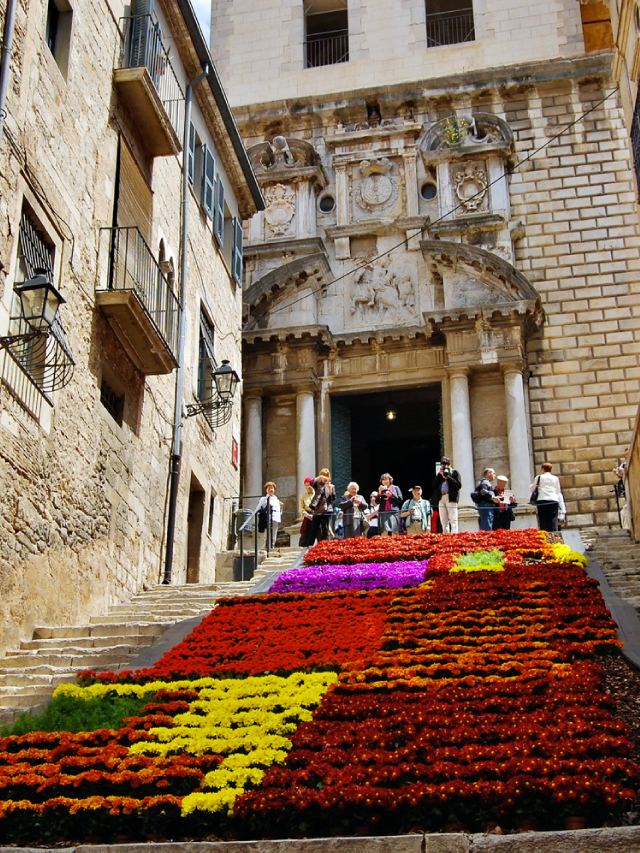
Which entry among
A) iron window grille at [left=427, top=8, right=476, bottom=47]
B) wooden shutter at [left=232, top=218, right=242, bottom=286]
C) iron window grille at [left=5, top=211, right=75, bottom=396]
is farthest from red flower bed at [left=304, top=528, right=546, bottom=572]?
iron window grille at [left=427, top=8, right=476, bottom=47]

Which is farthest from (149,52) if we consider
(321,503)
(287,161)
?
(287,161)

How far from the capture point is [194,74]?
73.4 feet

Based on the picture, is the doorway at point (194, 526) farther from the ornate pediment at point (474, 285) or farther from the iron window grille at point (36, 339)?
the ornate pediment at point (474, 285)

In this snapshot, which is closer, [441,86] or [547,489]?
[547,489]

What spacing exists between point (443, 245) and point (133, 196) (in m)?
9.97

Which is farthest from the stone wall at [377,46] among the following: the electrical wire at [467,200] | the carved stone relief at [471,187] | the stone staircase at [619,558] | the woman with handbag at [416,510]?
the stone staircase at [619,558]

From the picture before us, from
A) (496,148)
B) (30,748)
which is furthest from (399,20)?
(30,748)

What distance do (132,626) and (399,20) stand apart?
71.1ft

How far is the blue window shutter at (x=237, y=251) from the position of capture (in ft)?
83.3

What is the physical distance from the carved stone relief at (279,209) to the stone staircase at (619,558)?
38.4ft

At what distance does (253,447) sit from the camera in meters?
26.1

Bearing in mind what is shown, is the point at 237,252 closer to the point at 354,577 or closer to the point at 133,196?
the point at 133,196

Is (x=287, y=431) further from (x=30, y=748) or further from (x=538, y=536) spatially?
(x=30, y=748)

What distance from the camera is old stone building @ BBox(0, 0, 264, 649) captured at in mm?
13703
